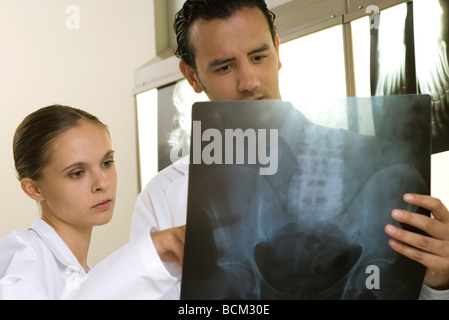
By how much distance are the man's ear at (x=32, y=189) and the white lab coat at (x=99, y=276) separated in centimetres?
19

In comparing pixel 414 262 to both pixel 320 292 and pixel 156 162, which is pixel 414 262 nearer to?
pixel 320 292

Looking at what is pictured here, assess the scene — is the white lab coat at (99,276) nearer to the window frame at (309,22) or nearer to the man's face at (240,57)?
the man's face at (240,57)

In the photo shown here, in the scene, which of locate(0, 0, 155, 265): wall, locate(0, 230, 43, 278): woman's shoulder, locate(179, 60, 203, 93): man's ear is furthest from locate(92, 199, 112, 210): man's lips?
locate(0, 0, 155, 265): wall

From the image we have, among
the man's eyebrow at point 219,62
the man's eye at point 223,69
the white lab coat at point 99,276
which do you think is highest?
the man's eyebrow at point 219,62

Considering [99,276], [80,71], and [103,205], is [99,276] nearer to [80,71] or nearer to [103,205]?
[103,205]

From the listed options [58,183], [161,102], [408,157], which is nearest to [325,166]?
[408,157]

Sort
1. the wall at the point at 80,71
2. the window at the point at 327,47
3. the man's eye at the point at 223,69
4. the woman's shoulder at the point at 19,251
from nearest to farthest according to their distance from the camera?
the woman's shoulder at the point at 19,251, the man's eye at the point at 223,69, the window at the point at 327,47, the wall at the point at 80,71

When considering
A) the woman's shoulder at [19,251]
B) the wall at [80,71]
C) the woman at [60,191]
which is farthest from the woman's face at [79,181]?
the wall at [80,71]

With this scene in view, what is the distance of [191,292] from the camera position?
0.54 metres

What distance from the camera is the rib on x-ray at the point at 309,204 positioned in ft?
1.76

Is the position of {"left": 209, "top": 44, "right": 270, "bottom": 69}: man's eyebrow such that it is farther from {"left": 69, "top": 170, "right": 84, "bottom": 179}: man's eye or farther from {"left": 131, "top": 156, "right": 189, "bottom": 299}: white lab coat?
{"left": 69, "top": 170, "right": 84, "bottom": 179}: man's eye

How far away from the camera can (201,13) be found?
3.08ft

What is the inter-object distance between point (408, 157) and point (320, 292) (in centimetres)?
17

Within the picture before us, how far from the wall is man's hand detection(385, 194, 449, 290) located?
2.02 meters
